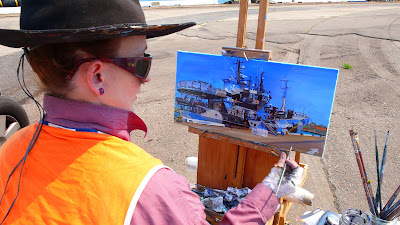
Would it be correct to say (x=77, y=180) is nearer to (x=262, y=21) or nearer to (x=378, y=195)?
(x=378, y=195)

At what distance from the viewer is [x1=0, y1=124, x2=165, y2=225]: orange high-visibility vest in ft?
2.55

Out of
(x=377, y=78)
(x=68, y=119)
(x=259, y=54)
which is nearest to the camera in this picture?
(x=68, y=119)

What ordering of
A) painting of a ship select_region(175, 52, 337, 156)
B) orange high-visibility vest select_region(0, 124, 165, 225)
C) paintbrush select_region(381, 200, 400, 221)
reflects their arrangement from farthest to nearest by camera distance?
painting of a ship select_region(175, 52, 337, 156) < paintbrush select_region(381, 200, 400, 221) < orange high-visibility vest select_region(0, 124, 165, 225)

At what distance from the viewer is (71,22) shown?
2.74ft

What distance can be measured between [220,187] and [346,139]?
2238mm

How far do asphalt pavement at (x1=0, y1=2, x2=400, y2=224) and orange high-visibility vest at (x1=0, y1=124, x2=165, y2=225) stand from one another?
0.96 feet

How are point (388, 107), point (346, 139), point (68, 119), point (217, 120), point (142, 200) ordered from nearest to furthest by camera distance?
point (142, 200) → point (68, 119) → point (217, 120) → point (346, 139) → point (388, 107)

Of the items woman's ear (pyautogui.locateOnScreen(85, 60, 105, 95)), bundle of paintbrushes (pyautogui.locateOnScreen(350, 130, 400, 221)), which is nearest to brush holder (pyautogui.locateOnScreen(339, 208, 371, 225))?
bundle of paintbrushes (pyautogui.locateOnScreen(350, 130, 400, 221))

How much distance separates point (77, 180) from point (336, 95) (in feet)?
16.7

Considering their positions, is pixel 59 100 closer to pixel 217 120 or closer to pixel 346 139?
pixel 217 120

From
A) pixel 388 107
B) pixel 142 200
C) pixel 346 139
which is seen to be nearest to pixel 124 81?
pixel 142 200

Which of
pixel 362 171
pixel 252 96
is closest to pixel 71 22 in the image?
pixel 252 96

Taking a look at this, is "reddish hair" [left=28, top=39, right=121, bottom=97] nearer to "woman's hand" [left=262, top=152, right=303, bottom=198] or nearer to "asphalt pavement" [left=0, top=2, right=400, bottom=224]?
"asphalt pavement" [left=0, top=2, right=400, bottom=224]

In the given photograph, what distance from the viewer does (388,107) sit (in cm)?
461
